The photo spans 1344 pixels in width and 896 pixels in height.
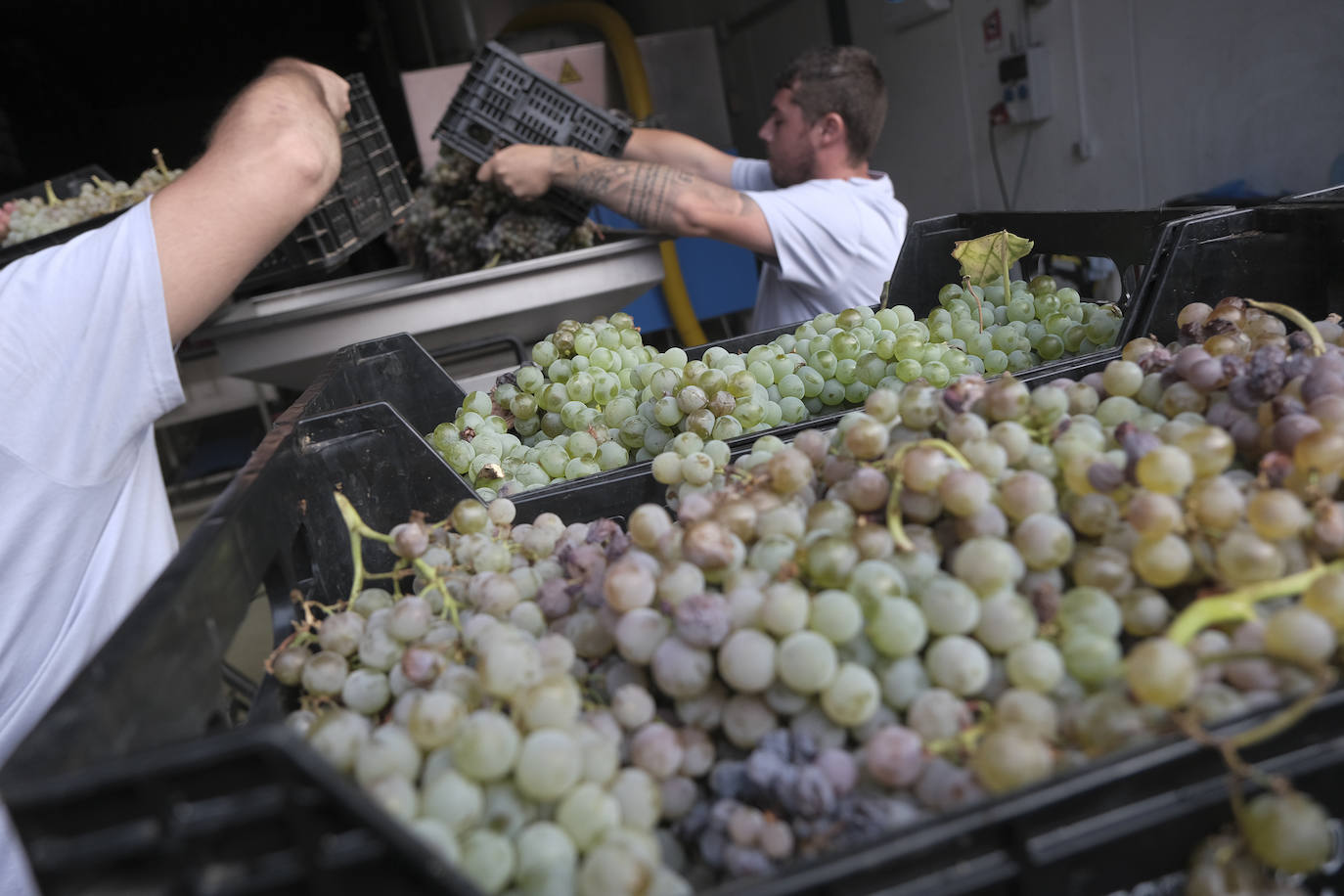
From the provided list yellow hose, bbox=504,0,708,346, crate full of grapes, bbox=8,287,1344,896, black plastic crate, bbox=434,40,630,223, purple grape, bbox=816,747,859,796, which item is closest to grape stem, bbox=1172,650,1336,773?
crate full of grapes, bbox=8,287,1344,896

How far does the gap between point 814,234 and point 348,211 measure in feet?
4.12

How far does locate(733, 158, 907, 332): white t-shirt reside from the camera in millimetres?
2188

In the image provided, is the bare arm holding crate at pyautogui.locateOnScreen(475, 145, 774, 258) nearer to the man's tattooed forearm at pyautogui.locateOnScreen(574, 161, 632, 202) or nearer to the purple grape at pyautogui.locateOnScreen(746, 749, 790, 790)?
the man's tattooed forearm at pyautogui.locateOnScreen(574, 161, 632, 202)

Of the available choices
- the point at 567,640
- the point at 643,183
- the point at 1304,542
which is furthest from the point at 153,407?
the point at 643,183

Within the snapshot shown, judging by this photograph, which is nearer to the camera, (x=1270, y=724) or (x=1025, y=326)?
(x=1270, y=724)

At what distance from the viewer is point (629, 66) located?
3.83 meters

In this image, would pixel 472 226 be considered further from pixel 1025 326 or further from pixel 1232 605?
pixel 1232 605

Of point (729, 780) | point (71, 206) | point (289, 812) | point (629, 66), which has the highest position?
point (629, 66)

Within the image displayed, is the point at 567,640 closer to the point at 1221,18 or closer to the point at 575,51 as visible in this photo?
the point at 1221,18

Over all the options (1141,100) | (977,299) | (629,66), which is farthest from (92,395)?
(629,66)

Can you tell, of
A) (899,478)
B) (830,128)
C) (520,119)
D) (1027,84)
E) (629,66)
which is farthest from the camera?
(629,66)

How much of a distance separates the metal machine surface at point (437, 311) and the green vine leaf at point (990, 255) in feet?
4.14

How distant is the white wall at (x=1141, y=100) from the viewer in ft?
6.96

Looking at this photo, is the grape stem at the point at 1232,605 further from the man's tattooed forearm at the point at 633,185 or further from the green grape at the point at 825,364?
the man's tattooed forearm at the point at 633,185
